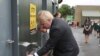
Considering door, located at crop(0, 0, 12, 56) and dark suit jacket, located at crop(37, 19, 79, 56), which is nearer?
dark suit jacket, located at crop(37, 19, 79, 56)

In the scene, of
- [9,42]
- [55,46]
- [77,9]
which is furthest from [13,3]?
[77,9]

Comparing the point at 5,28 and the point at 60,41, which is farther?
the point at 5,28

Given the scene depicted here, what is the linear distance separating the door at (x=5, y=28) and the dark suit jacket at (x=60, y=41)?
1.97 ft

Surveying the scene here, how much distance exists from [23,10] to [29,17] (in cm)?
64

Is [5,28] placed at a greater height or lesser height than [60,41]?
greater

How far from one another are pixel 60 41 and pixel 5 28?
36.2 inches

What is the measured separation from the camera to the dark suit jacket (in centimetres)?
493

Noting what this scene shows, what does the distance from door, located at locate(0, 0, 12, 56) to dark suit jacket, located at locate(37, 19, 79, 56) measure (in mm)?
601

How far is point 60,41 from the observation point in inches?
201

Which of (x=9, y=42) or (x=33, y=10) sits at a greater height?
(x=33, y=10)

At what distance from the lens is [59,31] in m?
4.94

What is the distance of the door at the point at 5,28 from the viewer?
509 centimetres

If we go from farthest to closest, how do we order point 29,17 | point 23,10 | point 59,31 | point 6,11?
1. point 29,17
2. point 23,10
3. point 6,11
4. point 59,31

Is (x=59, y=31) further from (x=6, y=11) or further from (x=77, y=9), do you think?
(x=77, y=9)
